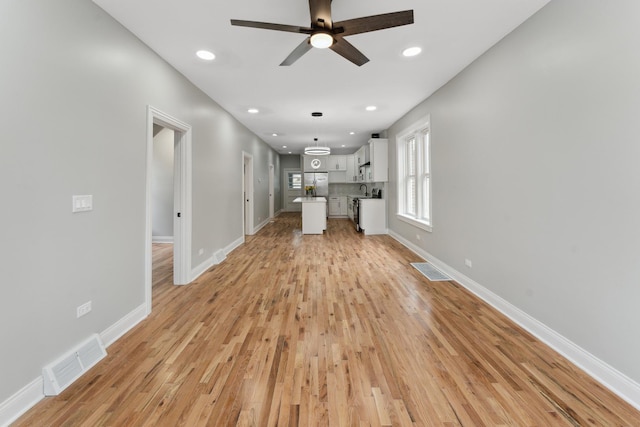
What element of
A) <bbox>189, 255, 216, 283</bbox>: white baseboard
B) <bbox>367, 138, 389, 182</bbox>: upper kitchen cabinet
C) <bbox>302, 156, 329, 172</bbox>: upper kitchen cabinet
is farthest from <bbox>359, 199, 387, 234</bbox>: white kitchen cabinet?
<bbox>189, 255, 216, 283</bbox>: white baseboard

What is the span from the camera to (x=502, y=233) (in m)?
2.72

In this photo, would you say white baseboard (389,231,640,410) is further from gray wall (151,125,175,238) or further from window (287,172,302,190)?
window (287,172,302,190)

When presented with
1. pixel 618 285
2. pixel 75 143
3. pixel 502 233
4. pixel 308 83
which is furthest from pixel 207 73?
pixel 618 285

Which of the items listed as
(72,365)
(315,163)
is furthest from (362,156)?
(72,365)

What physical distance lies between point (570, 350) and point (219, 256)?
14.4 ft

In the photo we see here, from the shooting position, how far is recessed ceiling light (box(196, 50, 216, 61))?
2867 mm

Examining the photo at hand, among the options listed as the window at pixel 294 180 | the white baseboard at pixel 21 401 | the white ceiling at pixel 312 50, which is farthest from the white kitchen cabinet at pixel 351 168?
the white baseboard at pixel 21 401

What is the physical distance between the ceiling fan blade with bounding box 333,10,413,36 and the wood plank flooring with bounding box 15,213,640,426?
7.77ft

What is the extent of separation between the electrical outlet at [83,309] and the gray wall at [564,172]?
3589mm

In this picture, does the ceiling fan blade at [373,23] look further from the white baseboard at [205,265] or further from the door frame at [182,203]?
the white baseboard at [205,265]

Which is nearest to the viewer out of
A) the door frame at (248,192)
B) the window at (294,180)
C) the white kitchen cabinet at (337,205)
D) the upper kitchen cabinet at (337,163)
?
the door frame at (248,192)

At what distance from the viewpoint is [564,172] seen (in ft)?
6.66

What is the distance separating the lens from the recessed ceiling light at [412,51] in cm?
282

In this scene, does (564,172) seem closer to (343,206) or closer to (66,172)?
(66,172)
